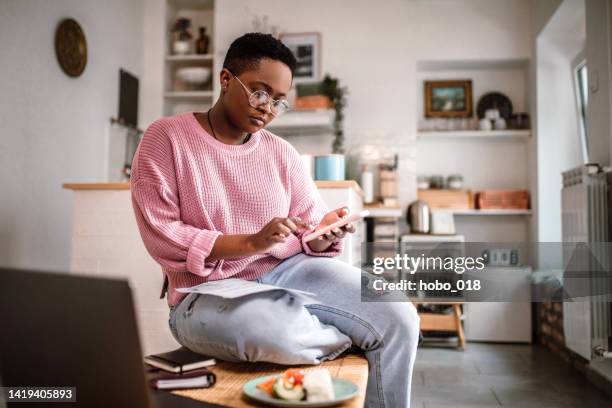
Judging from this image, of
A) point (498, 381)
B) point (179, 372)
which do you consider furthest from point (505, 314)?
point (179, 372)

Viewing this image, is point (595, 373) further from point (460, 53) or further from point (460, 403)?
point (460, 53)

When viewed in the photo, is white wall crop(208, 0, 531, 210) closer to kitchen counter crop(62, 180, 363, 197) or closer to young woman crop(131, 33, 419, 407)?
kitchen counter crop(62, 180, 363, 197)

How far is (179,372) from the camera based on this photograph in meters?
1.11

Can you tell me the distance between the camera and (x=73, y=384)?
24.9 inches

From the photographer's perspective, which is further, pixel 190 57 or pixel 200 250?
pixel 190 57

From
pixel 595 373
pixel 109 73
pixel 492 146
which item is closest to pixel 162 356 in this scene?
pixel 595 373

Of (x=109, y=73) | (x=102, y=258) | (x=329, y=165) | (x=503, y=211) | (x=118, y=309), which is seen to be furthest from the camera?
(x=503, y=211)

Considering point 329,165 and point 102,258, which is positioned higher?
point 329,165

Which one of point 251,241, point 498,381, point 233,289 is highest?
point 251,241

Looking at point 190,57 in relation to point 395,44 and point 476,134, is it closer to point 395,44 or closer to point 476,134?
point 395,44

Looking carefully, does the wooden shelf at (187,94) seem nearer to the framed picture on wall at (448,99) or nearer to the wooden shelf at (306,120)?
the wooden shelf at (306,120)

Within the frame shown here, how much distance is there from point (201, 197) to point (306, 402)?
621mm

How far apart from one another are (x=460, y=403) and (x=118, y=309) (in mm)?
2242

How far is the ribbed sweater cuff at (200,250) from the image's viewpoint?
1268 mm
